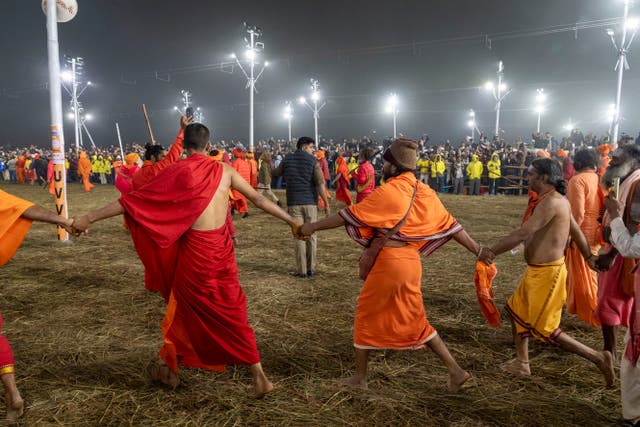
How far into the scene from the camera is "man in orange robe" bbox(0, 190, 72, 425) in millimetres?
2936

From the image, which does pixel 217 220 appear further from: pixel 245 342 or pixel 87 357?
pixel 87 357

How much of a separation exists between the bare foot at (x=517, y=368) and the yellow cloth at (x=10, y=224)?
380 cm

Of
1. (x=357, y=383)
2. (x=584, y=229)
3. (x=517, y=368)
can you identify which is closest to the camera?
(x=357, y=383)

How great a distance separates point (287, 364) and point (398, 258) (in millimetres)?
1472

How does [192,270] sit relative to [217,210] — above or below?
below

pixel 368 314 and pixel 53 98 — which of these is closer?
pixel 368 314

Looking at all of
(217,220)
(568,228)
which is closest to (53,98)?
(217,220)

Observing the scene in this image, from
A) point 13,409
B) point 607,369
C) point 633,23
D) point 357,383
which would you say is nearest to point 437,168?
point 633,23

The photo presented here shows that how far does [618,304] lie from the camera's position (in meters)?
3.74

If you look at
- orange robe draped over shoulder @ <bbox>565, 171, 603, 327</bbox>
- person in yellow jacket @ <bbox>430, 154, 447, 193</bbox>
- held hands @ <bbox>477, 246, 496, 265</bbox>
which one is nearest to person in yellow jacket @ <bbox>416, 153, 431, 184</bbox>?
person in yellow jacket @ <bbox>430, 154, 447, 193</bbox>

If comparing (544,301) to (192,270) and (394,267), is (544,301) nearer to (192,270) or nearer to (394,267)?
(394,267)

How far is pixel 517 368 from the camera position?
3.69 meters

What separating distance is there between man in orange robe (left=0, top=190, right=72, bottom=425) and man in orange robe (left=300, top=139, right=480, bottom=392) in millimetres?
2152

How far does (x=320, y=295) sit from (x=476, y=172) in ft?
50.0
